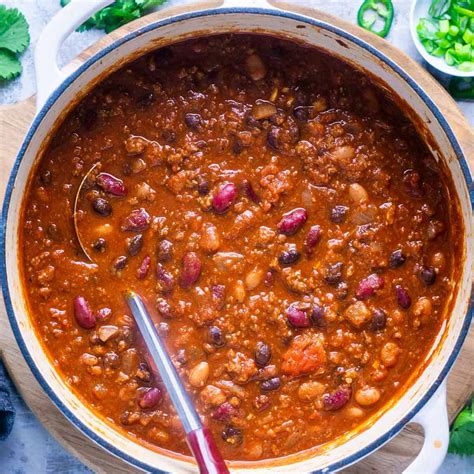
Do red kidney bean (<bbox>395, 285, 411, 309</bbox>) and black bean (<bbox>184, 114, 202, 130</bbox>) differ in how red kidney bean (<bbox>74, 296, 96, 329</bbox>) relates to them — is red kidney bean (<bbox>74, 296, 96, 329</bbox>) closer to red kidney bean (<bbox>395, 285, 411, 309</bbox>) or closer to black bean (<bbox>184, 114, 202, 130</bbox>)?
black bean (<bbox>184, 114, 202, 130</bbox>)

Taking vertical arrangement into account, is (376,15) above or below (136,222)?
above

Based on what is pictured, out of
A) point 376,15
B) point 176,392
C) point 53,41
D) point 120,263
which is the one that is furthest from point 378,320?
point 53,41

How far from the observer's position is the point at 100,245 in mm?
3658

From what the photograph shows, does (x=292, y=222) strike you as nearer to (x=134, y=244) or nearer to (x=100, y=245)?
(x=134, y=244)

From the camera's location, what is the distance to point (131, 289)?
3.65m

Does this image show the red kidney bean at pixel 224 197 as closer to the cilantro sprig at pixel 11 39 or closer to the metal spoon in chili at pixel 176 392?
the metal spoon in chili at pixel 176 392

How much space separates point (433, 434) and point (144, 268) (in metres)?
1.40

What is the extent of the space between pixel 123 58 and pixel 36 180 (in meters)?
0.67

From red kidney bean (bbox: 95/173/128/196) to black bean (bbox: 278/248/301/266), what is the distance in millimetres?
750

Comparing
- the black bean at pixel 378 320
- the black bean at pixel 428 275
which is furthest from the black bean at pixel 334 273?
the black bean at pixel 428 275

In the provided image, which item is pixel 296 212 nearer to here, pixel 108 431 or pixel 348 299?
pixel 348 299

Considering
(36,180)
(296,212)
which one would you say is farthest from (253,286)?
(36,180)

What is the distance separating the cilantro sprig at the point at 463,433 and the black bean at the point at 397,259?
2.32 feet

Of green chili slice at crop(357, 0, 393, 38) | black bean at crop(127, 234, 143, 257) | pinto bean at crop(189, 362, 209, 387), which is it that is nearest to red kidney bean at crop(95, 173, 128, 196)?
black bean at crop(127, 234, 143, 257)
